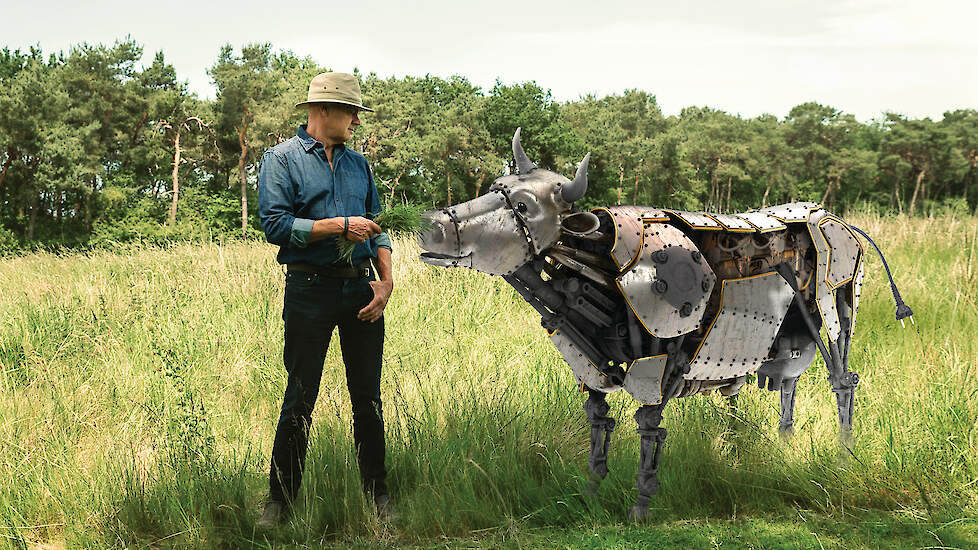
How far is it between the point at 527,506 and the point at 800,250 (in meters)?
2.04

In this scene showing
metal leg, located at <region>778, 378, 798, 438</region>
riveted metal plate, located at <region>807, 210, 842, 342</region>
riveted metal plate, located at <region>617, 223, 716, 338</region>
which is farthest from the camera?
metal leg, located at <region>778, 378, 798, 438</region>

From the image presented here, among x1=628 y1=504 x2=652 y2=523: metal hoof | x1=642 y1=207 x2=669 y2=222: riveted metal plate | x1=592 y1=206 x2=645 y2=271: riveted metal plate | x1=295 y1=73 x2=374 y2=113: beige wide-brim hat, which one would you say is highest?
x1=295 y1=73 x2=374 y2=113: beige wide-brim hat

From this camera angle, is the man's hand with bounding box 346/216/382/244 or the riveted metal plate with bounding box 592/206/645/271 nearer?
the riveted metal plate with bounding box 592/206/645/271

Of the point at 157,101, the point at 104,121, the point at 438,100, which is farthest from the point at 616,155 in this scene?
the point at 104,121

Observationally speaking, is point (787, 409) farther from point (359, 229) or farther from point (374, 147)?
point (374, 147)

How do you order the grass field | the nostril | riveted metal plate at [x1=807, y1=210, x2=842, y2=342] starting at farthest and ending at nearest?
1. riveted metal plate at [x1=807, y1=210, x2=842, y2=342]
2. the grass field
3. the nostril

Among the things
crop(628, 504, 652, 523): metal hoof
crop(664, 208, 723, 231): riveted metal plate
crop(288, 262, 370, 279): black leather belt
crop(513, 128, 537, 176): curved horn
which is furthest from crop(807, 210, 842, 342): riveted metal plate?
crop(288, 262, 370, 279): black leather belt

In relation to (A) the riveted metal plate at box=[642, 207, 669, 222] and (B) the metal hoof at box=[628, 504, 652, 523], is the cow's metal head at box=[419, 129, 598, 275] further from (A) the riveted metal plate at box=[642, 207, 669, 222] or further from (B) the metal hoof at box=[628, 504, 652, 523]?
(B) the metal hoof at box=[628, 504, 652, 523]

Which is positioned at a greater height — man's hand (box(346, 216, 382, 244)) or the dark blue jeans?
man's hand (box(346, 216, 382, 244))

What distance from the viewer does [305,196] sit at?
10.5 feet

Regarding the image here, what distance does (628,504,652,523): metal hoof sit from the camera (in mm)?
3193

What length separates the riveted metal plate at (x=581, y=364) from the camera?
10.2ft

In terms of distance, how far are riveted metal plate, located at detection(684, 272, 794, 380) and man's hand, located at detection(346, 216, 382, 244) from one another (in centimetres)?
166

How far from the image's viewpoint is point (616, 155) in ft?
107
